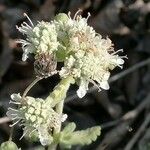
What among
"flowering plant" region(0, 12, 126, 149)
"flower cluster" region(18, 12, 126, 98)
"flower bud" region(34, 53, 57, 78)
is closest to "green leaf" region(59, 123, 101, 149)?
"flowering plant" region(0, 12, 126, 149)

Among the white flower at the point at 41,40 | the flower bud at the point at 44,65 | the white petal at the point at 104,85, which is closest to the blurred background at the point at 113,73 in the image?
the white petal at the point at 104,85

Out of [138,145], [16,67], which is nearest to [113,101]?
[138,145]

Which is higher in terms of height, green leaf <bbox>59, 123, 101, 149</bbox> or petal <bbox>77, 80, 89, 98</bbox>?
petal <bbox>77, 80, 89, 98</bbox>

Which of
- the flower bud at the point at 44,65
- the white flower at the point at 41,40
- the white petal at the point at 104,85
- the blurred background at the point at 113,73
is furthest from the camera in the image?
the blurred background at the point at 113,73

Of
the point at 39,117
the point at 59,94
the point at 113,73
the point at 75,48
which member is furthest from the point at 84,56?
the point at 113,73

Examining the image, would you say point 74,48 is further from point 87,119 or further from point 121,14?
point 121,14

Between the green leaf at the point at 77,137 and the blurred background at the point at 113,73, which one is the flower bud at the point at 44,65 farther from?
the blurred background at the point at 113,73

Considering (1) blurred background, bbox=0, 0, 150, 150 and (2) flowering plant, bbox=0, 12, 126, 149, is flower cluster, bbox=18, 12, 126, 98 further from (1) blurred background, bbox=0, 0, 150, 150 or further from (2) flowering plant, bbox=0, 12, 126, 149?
(1) blurred background, bbox=0, 0, 150, 150

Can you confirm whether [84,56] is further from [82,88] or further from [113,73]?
[113,73]

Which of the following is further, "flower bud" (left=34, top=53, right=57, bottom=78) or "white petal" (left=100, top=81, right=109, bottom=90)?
"white petal" (left=100, top=81, right=109, bottom=90)
